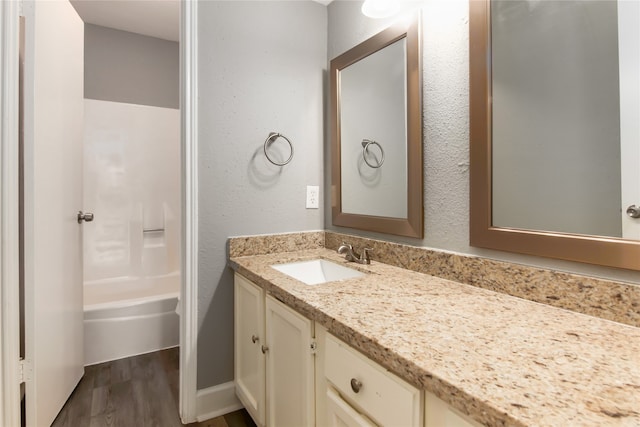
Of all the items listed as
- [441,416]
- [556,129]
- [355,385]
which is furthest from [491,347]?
[556,129]

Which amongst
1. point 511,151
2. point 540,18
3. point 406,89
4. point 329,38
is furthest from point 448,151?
point 329,38

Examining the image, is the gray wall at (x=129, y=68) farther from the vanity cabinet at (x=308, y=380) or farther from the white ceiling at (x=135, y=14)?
the vanity cabinet at (x=308, y=380)

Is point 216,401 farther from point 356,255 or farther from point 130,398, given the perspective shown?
point 356,255

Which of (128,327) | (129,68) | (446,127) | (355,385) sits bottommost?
(128,327)

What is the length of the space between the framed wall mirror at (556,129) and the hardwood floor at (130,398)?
1485mm

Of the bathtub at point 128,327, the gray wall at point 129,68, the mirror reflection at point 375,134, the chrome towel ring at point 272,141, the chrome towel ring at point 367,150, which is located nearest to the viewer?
the mirror reflection at point 375,134

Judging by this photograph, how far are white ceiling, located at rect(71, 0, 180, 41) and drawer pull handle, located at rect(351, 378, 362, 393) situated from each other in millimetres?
2665

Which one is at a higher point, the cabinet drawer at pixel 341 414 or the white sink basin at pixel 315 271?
the white sink basin at pixel 315 271

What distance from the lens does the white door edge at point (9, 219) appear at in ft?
4.20

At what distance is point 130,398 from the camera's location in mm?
1743

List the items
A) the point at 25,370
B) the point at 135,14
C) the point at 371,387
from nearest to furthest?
the point at 371,387
the point at 25,370
the point at 135,14

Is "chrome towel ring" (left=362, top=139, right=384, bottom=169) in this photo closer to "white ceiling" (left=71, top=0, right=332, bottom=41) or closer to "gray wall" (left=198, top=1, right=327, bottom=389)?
"gray wall" (left=198, top=1, right=327, bottom=389)

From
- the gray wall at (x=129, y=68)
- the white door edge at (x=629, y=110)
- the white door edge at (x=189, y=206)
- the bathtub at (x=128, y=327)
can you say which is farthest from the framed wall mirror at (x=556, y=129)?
the gray wall at (x=129, y=68)

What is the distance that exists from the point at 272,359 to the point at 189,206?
77 cm
